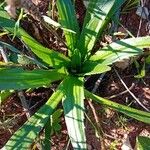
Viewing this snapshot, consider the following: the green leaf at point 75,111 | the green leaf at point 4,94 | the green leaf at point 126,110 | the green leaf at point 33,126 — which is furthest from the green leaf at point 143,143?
the green leaf at point 4,94

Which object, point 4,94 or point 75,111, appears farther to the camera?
point 4,94

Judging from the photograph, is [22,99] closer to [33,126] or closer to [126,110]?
[33,126]

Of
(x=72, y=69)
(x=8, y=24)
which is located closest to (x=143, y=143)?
(x=72, y=69)

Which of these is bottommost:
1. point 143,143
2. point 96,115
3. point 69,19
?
point 143,143

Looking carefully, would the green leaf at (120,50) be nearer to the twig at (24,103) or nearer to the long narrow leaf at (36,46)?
the long narrow leaf at (36,46)

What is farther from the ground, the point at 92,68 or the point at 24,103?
the point at 92,68

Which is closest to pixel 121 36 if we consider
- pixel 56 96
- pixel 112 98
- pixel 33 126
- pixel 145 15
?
pixel 145 15

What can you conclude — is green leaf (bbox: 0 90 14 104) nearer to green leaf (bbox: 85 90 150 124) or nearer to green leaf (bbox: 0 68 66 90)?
green leaf (bbox: 0 68 66 90)
